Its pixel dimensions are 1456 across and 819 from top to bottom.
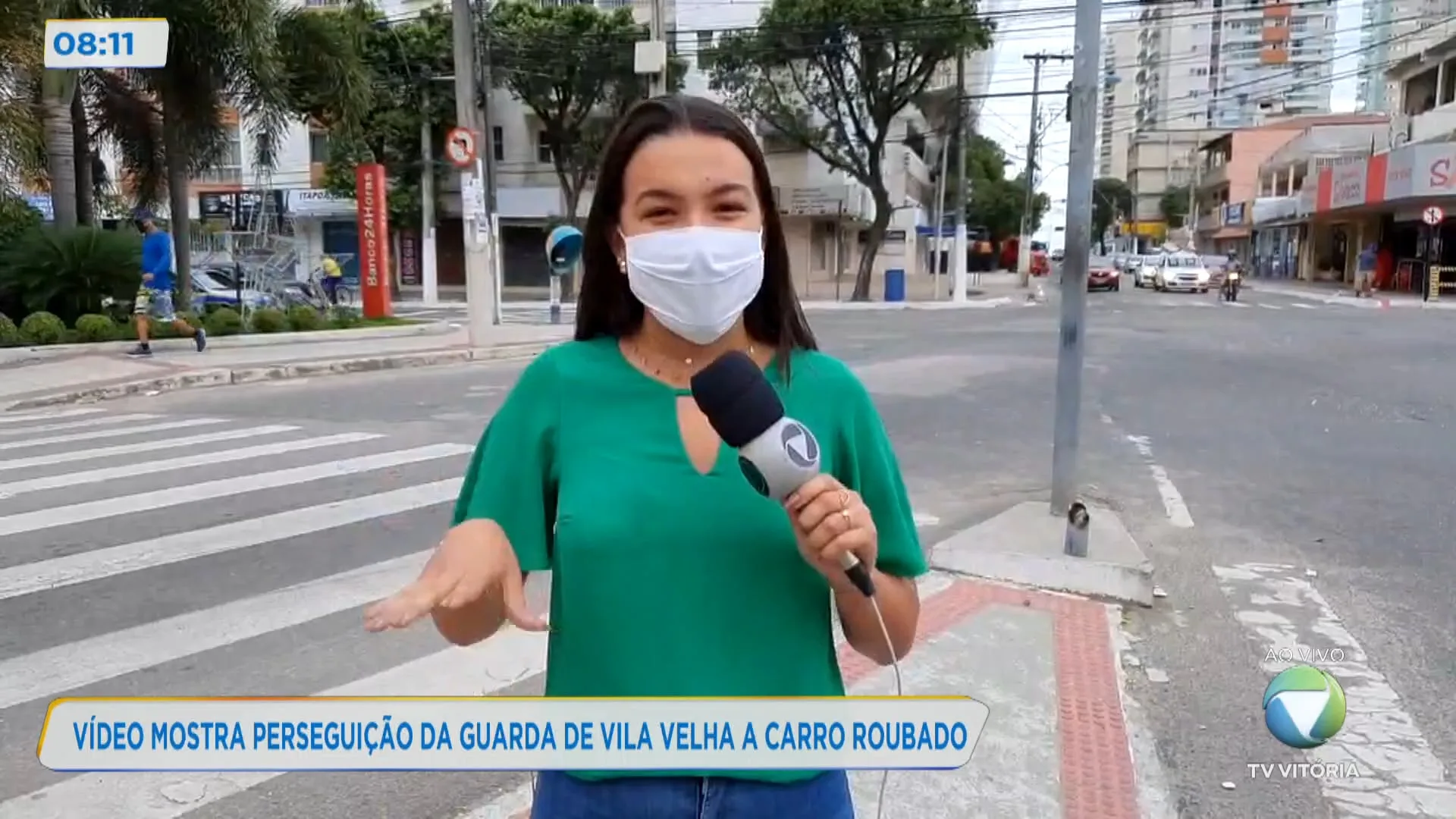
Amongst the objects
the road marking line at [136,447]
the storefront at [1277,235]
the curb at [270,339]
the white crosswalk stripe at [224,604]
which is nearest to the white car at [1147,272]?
the storefront at [1277,235]

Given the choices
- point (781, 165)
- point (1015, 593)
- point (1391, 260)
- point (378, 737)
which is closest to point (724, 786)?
point (378, 737)

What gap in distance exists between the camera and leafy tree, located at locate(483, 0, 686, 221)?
3350cm

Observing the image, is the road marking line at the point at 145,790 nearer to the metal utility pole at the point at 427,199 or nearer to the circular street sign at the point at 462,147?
the circular street sign at the point at 462,147

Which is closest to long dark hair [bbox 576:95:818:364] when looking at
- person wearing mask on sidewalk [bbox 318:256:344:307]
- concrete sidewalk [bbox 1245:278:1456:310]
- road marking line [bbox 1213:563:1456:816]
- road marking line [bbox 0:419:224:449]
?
road marking line [bbox 1213:563:1456:816]

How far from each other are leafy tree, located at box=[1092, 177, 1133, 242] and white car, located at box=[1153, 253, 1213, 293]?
55.6 meters

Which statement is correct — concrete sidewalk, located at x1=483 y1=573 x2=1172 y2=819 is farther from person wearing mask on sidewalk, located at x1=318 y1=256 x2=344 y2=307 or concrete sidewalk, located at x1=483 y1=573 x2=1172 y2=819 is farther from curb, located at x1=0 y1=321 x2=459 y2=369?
person wearing mask on sidewalk, located at x1=318 y1=256 x2=344 y2=307

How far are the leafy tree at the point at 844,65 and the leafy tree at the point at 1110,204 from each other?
68779 millimetres

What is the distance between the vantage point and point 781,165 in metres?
38.8

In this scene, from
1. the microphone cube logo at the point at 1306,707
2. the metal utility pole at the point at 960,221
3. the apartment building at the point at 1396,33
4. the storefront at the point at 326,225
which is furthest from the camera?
the apartment building at the point at 1396,33

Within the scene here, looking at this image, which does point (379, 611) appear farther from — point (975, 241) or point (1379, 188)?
point (975, 241)

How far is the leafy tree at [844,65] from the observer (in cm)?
3044

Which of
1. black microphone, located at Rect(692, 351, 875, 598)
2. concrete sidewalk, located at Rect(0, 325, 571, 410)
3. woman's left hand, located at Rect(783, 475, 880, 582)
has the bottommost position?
concrete sidewalk, located at Rect(0, 325, 571, 410)

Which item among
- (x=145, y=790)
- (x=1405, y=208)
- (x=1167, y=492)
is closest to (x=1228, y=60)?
(x=1405, y=208)

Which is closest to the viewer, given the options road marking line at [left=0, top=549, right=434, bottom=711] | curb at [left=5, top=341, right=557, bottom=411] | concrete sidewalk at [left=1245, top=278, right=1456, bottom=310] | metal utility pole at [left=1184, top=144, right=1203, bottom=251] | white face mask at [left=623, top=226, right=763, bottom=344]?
white face mask at [left=623, top=226, right=763, bottom=344]
